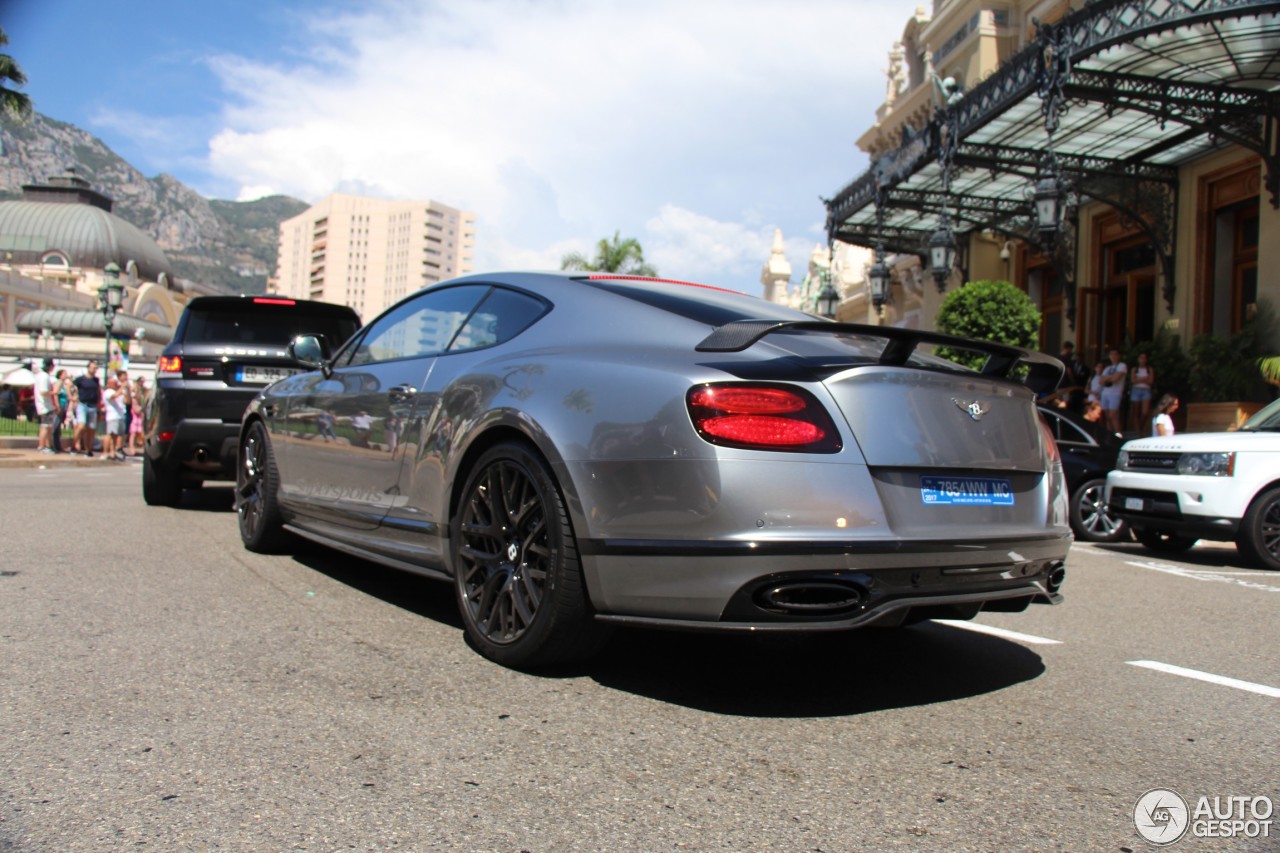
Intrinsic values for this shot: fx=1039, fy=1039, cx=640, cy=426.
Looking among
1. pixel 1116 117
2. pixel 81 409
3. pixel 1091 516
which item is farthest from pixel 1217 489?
pixel 81 409

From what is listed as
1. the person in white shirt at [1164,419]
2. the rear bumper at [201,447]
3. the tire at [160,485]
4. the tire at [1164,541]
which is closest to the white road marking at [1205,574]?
the tire at [1164,541]

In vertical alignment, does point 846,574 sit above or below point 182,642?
above

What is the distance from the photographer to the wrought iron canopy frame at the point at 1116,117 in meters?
14.4

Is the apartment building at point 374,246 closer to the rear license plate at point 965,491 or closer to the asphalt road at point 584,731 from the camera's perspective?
the asphalt road at point 584,731

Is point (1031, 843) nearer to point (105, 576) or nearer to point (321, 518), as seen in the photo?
point (321, 518)

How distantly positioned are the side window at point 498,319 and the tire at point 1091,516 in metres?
7.67

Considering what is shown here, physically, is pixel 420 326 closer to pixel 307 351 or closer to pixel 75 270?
pixel 307 351

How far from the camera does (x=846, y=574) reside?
294 centimetres

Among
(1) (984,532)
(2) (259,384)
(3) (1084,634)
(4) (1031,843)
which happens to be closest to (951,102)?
(2) (259,384)

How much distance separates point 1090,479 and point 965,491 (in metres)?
7.77

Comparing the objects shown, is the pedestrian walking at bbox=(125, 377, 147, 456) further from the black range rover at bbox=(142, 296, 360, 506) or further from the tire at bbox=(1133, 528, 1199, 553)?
the tire at bbox=(1133, 528, 1199, 553)

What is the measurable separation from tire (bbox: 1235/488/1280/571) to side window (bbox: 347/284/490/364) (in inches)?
256

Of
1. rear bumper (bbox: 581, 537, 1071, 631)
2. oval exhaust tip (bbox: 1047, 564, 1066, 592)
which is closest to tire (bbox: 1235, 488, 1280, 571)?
A: oval exhaust tip (bbox: 1047, 564, 1066, 592)

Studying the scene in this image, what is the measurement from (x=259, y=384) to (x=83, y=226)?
13384 centimetres
